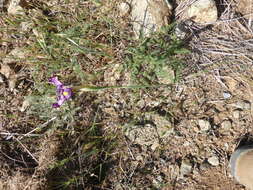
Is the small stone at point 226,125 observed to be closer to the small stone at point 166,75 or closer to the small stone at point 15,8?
the small stone at point 166,75

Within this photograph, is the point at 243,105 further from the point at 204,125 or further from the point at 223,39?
the point at 223,39

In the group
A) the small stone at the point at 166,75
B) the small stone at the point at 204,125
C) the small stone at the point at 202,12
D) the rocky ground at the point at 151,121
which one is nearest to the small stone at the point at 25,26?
the rocky ground at the point at 151,121

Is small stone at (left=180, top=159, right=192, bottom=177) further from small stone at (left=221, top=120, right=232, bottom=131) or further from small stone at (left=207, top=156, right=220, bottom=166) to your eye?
small stone at (left=221, top=120, right=232, bottom=131)

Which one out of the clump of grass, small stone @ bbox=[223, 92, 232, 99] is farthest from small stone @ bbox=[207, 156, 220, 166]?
the clump of grass

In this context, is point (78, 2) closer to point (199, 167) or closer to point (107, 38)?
point (107, 38)

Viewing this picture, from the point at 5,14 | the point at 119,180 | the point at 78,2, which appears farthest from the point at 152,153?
the point at 5,14

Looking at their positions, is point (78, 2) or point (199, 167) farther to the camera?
point (78, 2)
